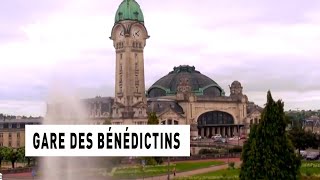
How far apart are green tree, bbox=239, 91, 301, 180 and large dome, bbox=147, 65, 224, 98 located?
11823 cm

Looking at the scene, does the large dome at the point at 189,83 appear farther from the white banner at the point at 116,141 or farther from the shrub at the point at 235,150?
the white banner at the point at 116,141

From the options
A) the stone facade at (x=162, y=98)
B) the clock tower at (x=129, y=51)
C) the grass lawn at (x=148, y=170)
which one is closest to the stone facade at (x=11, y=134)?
the stone facade at (x=162, y=98)

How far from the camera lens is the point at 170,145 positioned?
25438mm

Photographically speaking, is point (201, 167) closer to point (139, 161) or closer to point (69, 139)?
point (139, 161)

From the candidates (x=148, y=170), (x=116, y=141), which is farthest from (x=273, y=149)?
(x=148, y=170)

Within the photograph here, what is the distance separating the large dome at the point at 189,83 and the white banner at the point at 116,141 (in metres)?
130

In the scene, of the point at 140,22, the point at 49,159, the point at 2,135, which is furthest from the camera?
the point at 140,22

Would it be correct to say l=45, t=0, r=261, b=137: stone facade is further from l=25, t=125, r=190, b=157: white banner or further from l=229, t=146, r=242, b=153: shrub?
l=25, t=125, r=190, b=157: white banner

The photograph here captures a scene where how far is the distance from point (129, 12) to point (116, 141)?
11788cm

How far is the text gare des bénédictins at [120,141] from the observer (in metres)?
25.0

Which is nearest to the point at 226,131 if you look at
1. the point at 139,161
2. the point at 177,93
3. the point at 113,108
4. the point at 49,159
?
the point at 177,93

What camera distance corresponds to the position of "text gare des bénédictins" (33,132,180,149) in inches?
983

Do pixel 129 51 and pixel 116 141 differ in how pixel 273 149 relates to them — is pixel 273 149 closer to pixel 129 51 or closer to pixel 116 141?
pixel 116 141

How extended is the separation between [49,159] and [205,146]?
232 ft
